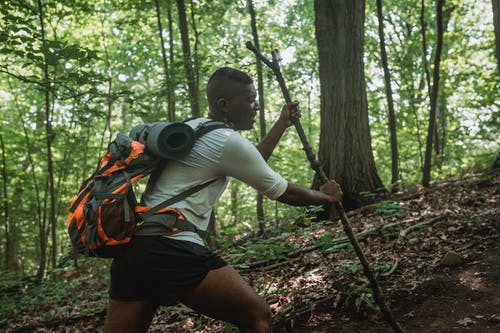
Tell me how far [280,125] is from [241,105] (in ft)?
2.00

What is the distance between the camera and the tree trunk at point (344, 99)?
7.61m

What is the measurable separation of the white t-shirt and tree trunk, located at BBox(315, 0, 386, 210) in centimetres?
544

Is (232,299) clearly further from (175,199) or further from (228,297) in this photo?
(175,199)

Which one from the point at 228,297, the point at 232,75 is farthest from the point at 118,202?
the point at 232,75

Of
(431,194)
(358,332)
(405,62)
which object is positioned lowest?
(358,332)

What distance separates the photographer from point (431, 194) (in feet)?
23.7

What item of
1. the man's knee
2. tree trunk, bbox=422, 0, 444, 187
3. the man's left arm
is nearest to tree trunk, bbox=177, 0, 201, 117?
tree trunk, bbox=422, 0, 444, 187

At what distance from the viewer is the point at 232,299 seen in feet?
7.36

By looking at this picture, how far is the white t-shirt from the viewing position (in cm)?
234

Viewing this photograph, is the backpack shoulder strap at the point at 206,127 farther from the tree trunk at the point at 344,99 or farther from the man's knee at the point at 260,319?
the tree trunk at the point at 344,99

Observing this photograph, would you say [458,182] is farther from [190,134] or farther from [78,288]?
[78,288]

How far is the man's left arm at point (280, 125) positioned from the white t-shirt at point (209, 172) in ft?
2.91

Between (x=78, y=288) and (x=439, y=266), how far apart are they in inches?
288

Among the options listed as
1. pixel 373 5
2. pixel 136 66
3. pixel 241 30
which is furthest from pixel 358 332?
pixel 241 30
